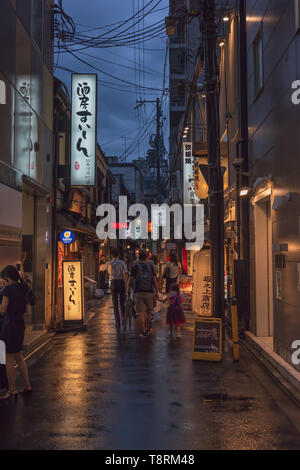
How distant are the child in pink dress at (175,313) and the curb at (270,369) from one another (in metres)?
1.63

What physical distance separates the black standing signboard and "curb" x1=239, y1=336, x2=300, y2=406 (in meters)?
0.87

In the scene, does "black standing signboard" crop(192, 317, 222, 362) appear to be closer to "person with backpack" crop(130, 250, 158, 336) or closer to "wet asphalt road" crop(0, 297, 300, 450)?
"wet asphalt road" crop(0, 297, 300, 450)

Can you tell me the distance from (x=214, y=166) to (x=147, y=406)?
5720 millimetres

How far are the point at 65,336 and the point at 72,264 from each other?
213cm

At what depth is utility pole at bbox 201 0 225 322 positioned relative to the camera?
10367 mm

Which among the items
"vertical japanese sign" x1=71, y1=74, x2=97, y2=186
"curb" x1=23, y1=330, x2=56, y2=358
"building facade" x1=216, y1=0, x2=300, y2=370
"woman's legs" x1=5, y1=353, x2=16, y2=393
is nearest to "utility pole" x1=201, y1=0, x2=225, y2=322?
"building facade" x1=216, y1=0, x2=300, y2=370

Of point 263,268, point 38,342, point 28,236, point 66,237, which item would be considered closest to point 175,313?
point 263,268

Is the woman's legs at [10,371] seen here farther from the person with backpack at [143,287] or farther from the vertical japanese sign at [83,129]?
the vertical japanese sign at [83,129]

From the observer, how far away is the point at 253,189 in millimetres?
11992

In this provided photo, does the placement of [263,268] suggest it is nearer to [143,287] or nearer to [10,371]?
[143,287]

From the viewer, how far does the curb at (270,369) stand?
277 inches

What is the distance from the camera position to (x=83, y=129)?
16109 millimetres
